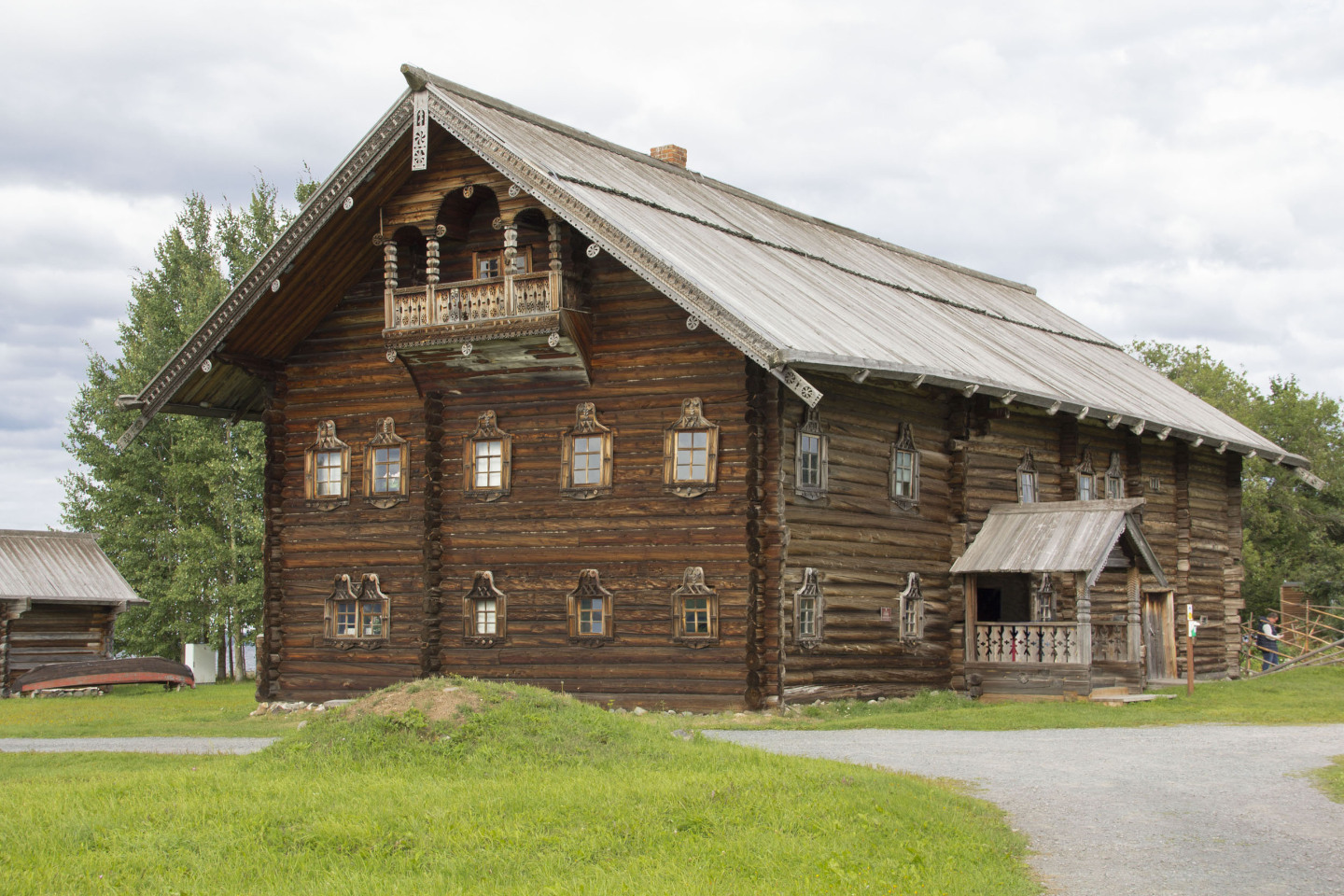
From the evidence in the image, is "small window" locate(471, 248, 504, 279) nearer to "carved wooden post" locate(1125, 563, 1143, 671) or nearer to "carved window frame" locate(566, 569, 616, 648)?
"carved window frame" locate(566, 569, 616, 648)

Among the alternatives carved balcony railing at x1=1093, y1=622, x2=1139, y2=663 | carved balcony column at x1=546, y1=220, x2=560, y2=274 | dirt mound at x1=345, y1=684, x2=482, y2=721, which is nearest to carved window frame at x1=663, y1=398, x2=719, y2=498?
carved balcony column at x1=546, y1=220, x2=560, y2=274

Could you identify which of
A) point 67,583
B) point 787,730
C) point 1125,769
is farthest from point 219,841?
point 67,583

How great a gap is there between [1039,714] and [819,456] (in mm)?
5304

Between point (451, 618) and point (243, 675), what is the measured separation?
25.1 meters

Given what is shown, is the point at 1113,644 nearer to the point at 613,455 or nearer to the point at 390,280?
the point at 613,455

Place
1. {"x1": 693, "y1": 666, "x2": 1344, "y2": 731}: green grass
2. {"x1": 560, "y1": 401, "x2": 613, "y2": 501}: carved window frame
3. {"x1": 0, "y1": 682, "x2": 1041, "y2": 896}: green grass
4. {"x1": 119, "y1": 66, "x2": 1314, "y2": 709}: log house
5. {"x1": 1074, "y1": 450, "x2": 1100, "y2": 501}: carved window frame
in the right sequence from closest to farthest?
{"x1": 0, "y1": 682, "x2": 1041, "y2": 896}: green grass
{"x1": 693, "y1": 666, "x2": 1344, "y2": 731}: green grass
{"x1": 119, "y1": 66, "x2": 1314, "y2": 709}: log house
{"x1": 560, "y1": 401, "x2": 613, "y2": 501}: carved window frame
{"x1": 1074, "y1": 450, "x2": 1100, "y2": 501}: carved window frame

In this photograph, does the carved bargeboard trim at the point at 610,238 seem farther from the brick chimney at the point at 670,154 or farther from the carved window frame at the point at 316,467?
the brick chimney at the point at 670,154

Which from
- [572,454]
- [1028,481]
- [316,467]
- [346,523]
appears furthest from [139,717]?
[1028,481]

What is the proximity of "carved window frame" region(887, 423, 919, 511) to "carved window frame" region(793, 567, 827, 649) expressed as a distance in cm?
279

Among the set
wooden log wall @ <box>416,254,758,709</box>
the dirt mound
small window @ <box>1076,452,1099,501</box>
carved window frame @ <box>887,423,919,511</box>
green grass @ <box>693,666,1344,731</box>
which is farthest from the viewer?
small window @ <box>1076,452,1099,501</box>

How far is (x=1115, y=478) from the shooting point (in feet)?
104

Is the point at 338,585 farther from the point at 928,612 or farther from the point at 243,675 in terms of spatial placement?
the point at 243,675

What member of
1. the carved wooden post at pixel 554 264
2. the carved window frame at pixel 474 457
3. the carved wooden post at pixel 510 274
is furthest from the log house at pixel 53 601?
the carved wooden post at pixel 554 264

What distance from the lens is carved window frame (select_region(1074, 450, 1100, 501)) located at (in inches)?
1185
